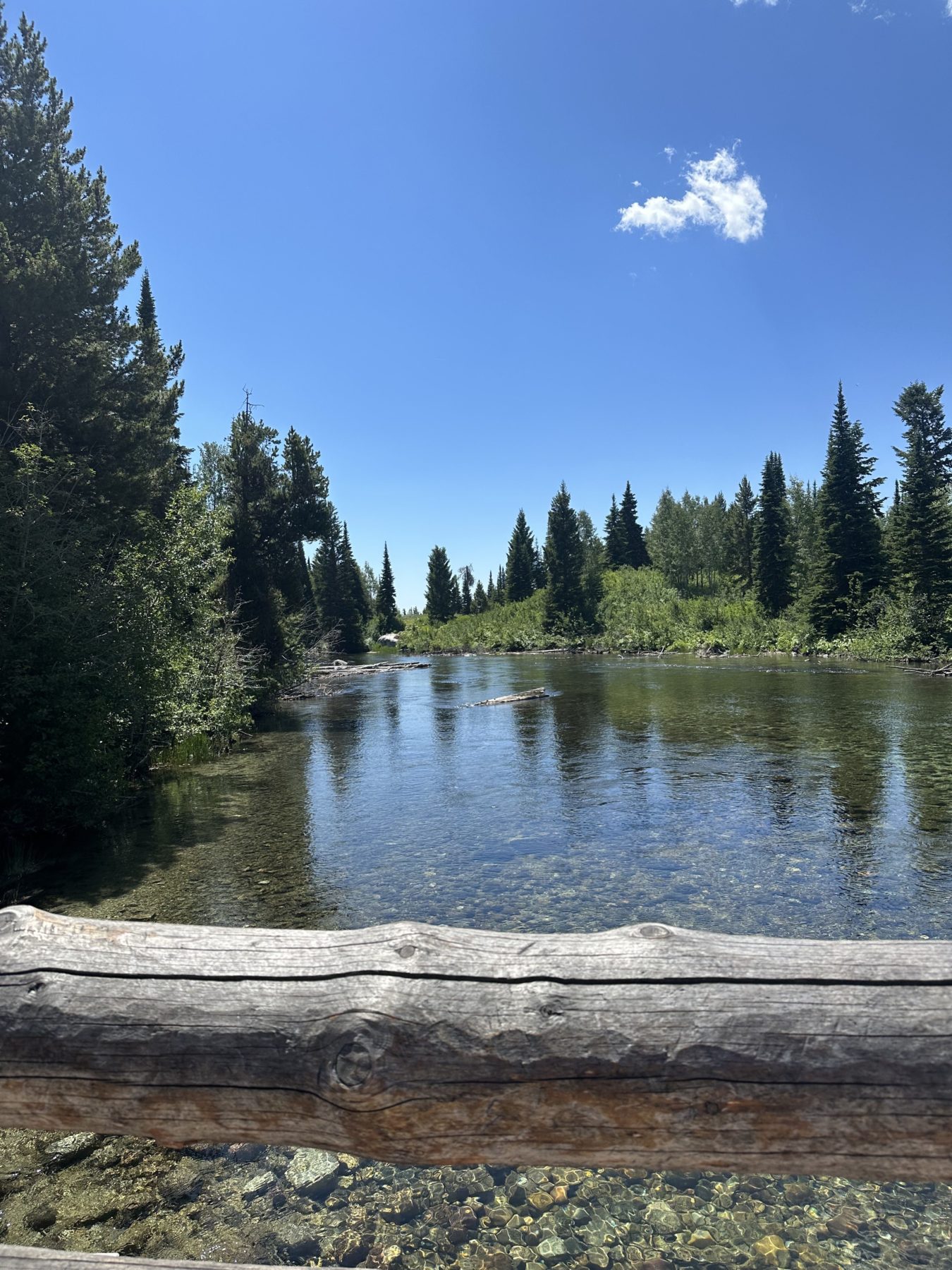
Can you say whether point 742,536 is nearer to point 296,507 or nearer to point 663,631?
point 663,631

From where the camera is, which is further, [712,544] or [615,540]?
[615,540]

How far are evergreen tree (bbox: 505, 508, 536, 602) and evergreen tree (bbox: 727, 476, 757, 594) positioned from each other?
27.2 meters

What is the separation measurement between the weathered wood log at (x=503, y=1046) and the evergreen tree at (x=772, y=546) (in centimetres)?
6906

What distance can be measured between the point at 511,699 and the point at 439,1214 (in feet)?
89.7

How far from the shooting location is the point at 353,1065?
1.81 metres

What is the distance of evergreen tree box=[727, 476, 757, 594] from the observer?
7906 centimetres

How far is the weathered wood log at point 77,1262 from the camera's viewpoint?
65.9 inches

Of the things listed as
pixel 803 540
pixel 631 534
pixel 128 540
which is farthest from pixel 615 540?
pixel 128 540

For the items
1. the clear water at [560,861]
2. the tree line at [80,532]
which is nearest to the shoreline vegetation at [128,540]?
the tree line at [80,532]

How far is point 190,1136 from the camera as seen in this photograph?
1.94 meters

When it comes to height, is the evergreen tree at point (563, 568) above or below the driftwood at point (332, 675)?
above

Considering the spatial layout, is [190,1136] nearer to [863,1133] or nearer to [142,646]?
[863,1133]

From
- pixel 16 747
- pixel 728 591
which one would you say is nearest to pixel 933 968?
pixel 16 747

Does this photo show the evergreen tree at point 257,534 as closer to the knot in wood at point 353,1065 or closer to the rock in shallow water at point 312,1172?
the rock in shallow water at point 312,1172
